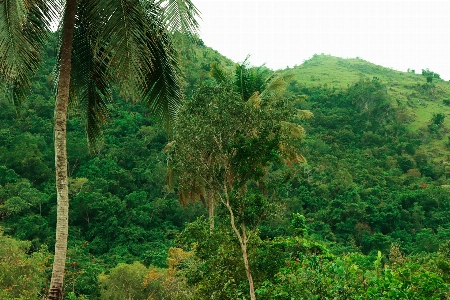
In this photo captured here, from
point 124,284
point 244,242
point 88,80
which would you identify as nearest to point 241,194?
point 244,242

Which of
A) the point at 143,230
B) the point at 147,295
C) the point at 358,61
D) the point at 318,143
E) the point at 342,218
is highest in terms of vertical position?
the point at 358,61

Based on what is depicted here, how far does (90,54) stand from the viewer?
26.0 feet

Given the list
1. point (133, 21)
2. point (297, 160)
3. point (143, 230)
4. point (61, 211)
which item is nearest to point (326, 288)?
point (61, 211)

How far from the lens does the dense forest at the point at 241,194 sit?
9.66 m

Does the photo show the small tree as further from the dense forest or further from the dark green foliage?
the dark green foliage

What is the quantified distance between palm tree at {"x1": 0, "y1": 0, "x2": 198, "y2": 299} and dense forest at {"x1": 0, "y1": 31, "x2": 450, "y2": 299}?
22.3 inches

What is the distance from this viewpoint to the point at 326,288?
7.10 m

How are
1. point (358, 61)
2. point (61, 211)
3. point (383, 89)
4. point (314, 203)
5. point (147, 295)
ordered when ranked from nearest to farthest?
point (61, 211) < point (147, 295) < point (314, 203) < point (383, 89) < point (358, 61)

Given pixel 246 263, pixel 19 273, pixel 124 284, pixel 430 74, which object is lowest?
pixel 124 284

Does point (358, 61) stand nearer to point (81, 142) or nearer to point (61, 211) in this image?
point (81, 142)

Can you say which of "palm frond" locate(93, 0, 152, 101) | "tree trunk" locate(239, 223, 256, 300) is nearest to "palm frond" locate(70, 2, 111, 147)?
"palm frond" locate(93, 0, 152, 101)

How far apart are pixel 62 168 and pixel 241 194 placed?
428 centimetres

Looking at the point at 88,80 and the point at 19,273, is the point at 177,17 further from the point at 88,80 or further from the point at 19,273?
the point at 19,273

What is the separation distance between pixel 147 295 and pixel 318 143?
30.2 m
